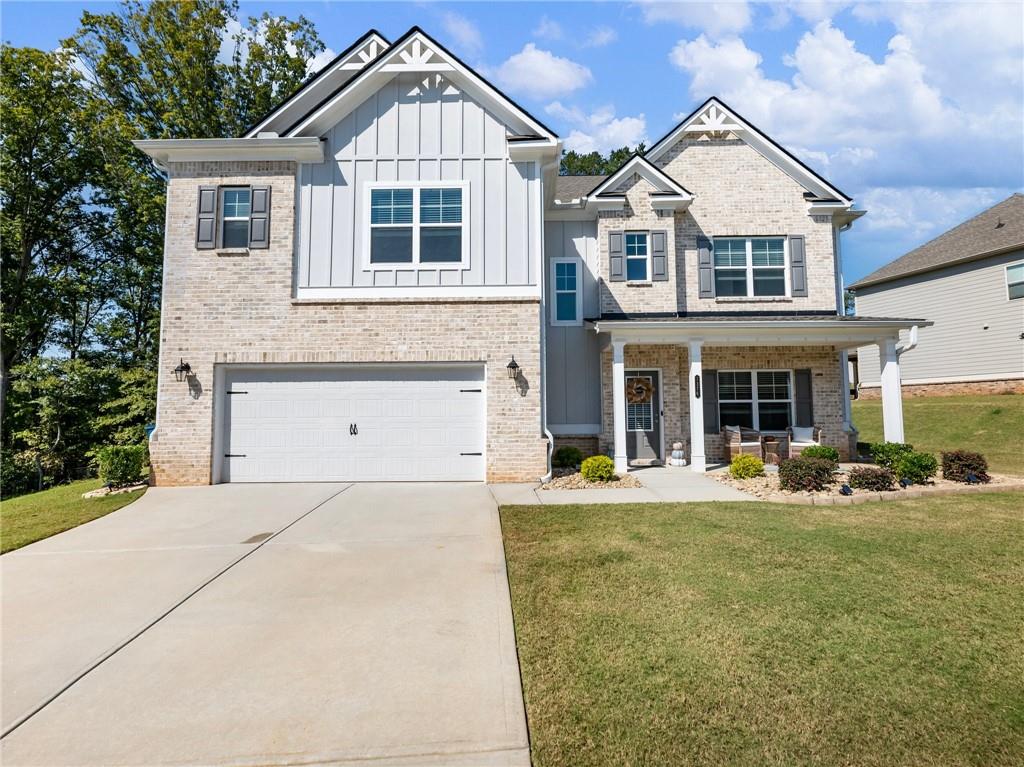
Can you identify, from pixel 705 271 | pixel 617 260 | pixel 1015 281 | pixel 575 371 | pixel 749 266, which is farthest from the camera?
pixel 1015 281

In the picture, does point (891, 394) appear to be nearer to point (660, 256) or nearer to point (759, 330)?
point (759, 330)

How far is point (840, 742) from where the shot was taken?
95.9 inches

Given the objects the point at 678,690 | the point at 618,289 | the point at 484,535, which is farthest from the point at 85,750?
the point at 618,289

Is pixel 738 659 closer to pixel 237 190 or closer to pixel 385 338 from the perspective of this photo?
pixel 385 338

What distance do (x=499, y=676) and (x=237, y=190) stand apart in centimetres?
1066

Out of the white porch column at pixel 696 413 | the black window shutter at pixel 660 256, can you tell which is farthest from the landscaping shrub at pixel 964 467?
the black window shutter at pixel 660 256

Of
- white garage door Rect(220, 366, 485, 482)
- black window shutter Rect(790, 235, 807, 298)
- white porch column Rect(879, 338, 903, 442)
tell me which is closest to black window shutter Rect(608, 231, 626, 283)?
black window shutter Rect(790, 235, 807, 298)

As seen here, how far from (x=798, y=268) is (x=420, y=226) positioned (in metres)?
9.60

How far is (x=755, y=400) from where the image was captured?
42.4 feet

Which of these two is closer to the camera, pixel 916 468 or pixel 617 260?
pixel 916 468

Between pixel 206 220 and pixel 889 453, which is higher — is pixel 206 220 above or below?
above

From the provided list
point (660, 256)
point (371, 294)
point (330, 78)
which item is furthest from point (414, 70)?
point (660, 256)

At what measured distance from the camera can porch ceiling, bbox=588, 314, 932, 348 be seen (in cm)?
1082

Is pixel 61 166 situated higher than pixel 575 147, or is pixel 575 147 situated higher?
pixel 575 147
